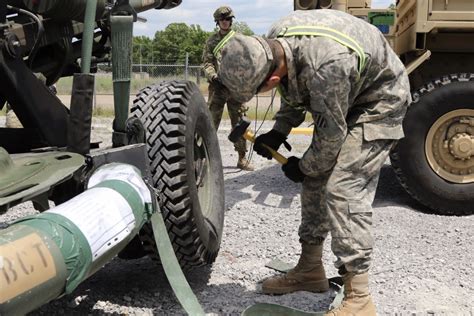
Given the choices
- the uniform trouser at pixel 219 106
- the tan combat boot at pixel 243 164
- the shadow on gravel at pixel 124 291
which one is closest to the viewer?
the shadow on gravel at pixel 124 291

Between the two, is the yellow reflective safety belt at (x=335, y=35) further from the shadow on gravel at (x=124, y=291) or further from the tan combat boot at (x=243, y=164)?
the tan combat boot at (x=243, y=164)

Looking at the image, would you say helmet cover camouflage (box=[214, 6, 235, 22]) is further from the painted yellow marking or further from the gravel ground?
the painted yellow marking

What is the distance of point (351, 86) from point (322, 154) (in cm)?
35

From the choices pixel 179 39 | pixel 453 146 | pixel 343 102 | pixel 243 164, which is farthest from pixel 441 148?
pixel 179 39

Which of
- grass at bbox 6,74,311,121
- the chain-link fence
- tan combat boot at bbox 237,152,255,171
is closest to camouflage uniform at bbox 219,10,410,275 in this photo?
tan combat boot at bbox 237,152,255,171

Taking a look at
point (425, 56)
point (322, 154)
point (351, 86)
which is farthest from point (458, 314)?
point (425, 56)


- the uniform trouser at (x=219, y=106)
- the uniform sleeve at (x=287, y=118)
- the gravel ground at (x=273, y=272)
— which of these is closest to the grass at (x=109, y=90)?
the uniform trouser at (x=219, y=106)

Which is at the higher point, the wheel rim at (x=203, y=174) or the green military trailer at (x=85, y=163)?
the green military trailer at (x=85, y=163)

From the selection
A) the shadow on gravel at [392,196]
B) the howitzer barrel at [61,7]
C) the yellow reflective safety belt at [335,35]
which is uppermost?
the howitzer barrel at [61,7]

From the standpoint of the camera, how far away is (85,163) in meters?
2.67

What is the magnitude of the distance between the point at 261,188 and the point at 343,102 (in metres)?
3.34

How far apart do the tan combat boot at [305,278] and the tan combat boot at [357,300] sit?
1.45 feet

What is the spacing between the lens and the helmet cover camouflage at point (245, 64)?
273cm

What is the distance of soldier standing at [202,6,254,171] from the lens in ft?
22.8
